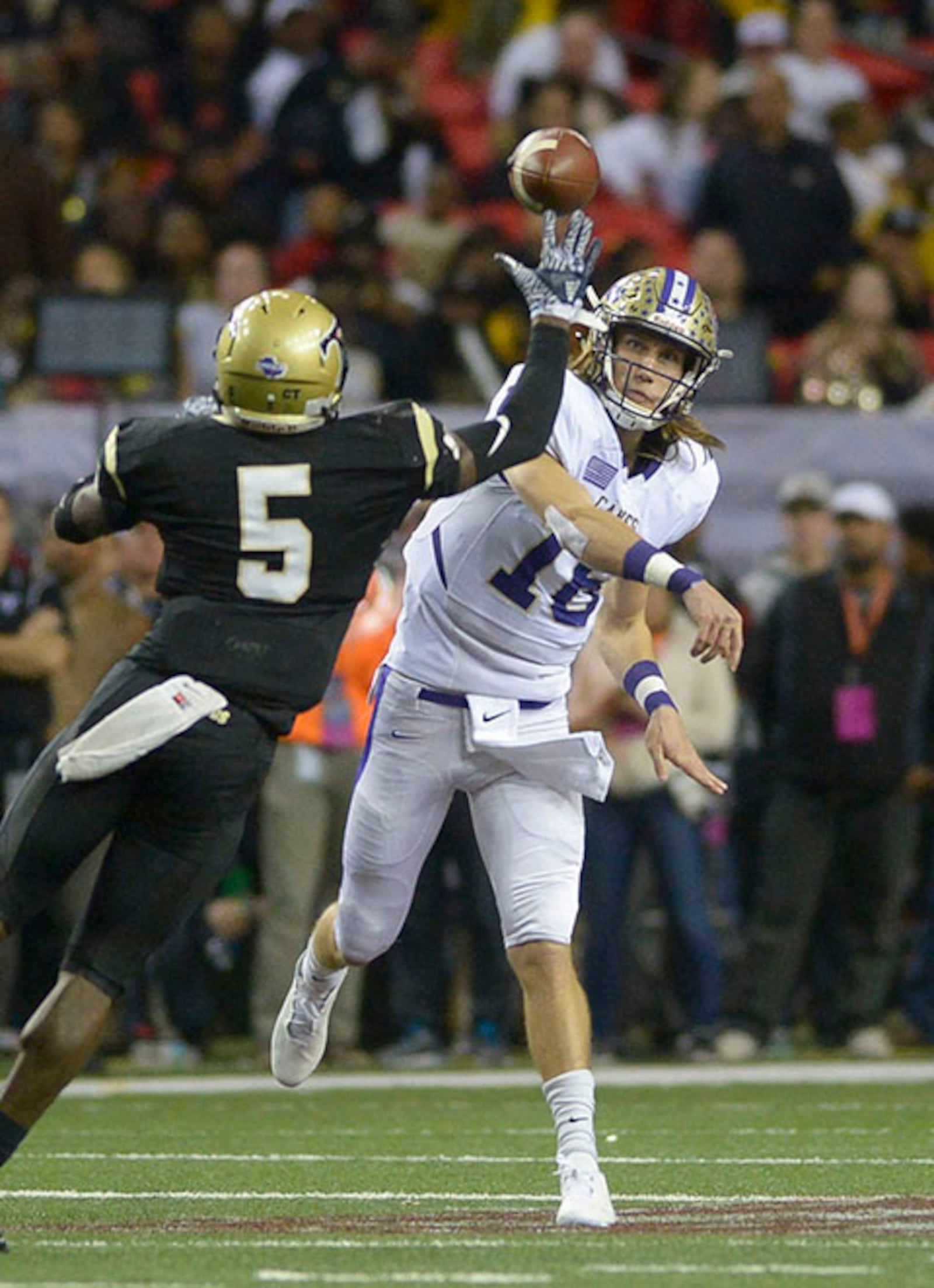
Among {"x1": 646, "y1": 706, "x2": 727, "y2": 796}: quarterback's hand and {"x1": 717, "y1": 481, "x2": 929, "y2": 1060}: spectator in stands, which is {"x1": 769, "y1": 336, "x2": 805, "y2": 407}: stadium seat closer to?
{"x1": 717, "y1": 481, "x2": 929, "y2": 1060}: spectator in stands

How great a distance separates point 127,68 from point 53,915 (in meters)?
6.57

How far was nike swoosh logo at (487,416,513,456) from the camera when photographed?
586cm

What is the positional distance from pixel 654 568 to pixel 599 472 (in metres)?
0.44

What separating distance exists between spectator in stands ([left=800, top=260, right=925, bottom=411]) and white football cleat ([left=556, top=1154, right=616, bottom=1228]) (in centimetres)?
672

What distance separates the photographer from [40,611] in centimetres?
1013

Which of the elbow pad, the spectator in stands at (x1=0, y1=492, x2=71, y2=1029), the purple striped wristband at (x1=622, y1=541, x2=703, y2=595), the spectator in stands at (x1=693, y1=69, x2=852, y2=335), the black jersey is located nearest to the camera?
the black jersey

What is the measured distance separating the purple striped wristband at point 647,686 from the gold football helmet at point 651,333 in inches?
20.3

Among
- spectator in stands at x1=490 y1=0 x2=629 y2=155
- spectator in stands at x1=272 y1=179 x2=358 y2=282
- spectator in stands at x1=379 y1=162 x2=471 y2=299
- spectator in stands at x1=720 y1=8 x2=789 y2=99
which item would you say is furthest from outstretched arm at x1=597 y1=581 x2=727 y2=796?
spectator in stands at x1=720 y1=8 x2=789 y2=99

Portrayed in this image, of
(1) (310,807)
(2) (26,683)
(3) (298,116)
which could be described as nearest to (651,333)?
(2) (26,683)

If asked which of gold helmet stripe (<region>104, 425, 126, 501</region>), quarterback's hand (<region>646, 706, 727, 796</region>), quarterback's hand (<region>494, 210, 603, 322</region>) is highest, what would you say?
quarterback's hand (<region>494, 210, 603, 322</region>)

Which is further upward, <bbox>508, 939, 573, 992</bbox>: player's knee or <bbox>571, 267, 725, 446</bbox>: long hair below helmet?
<bbox>571, 267, 725, 446</bbox>: long hair below helmet

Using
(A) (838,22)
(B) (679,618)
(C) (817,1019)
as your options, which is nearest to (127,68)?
(A) (838,22)

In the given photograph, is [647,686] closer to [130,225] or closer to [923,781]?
[923,781]

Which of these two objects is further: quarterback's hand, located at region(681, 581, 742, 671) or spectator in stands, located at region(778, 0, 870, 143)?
spectator in stands, located at region(778, 0, 870, 143)
